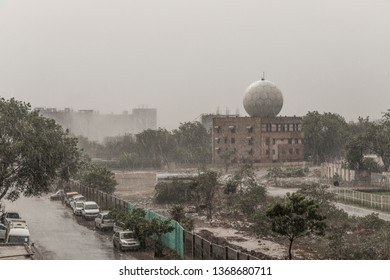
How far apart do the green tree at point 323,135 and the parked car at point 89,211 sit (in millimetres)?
27339

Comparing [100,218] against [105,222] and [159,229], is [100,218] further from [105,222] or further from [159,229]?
[159,229]

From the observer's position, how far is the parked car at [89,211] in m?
28.9

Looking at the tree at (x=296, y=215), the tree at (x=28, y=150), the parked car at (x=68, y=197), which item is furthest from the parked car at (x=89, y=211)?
the tree at (x=296, y=215)

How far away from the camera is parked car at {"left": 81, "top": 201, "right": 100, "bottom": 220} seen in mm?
28922

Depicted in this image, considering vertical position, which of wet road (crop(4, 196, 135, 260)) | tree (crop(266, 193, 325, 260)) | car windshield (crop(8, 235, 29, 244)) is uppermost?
tree (crop(266, 193, 325, 260))

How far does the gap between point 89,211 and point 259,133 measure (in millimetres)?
23103

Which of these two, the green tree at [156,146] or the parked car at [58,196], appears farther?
the green tree at [156,146]

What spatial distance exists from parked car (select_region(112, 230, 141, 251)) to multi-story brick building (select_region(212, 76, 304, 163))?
2674cm

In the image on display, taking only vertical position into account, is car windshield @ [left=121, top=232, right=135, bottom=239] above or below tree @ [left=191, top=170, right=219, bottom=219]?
below

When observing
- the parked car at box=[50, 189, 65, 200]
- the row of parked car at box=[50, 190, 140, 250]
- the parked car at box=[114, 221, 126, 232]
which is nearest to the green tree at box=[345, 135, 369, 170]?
the row of parked car at box=[50, 190, 140, 250]

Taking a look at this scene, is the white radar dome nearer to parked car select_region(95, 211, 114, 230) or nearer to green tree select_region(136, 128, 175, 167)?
green tree select_region(136, 128, 175, 167)

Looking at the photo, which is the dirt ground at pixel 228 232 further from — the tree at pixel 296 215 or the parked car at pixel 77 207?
the parked car at pixel 77 207

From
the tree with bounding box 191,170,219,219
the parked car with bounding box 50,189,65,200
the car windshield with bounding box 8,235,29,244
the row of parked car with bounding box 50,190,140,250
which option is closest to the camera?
the row of parked car with bounding box 50,190,140,250
